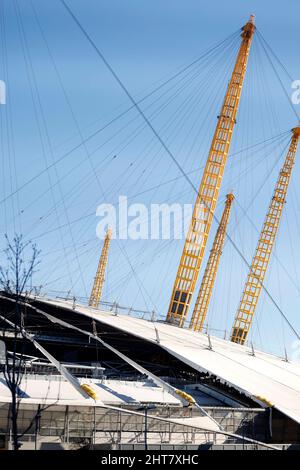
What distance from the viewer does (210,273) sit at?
476ft

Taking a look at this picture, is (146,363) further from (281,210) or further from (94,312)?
(281,210)

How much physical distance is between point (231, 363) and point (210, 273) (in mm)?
81841

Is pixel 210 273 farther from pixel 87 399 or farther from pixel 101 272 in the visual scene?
pixel 87 399

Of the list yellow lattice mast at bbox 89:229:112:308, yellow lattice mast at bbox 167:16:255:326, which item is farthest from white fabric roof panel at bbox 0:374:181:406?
yellow lattice mast at bbox 89:229:112:308

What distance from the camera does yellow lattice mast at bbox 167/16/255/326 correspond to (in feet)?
Result: 370

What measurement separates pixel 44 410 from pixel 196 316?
99013 mm

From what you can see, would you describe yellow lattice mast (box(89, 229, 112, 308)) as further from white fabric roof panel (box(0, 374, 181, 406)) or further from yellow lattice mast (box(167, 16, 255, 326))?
white fabric roof panel (box(0, 374, 181, 406))

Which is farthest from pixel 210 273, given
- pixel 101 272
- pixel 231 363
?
pixel 231 363

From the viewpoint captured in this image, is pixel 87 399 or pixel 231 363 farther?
pixel 231 363

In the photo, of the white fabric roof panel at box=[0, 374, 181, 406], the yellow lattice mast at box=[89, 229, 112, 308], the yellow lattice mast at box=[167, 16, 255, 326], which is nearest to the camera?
the white fabric roof panel at box=[0, 374, 181, 406]

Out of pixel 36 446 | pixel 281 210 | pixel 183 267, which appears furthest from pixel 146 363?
pixel 281 210

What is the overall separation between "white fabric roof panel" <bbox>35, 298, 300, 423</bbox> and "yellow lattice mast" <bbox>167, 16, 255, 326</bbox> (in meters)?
33.7

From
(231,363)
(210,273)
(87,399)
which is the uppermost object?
(210,273)
